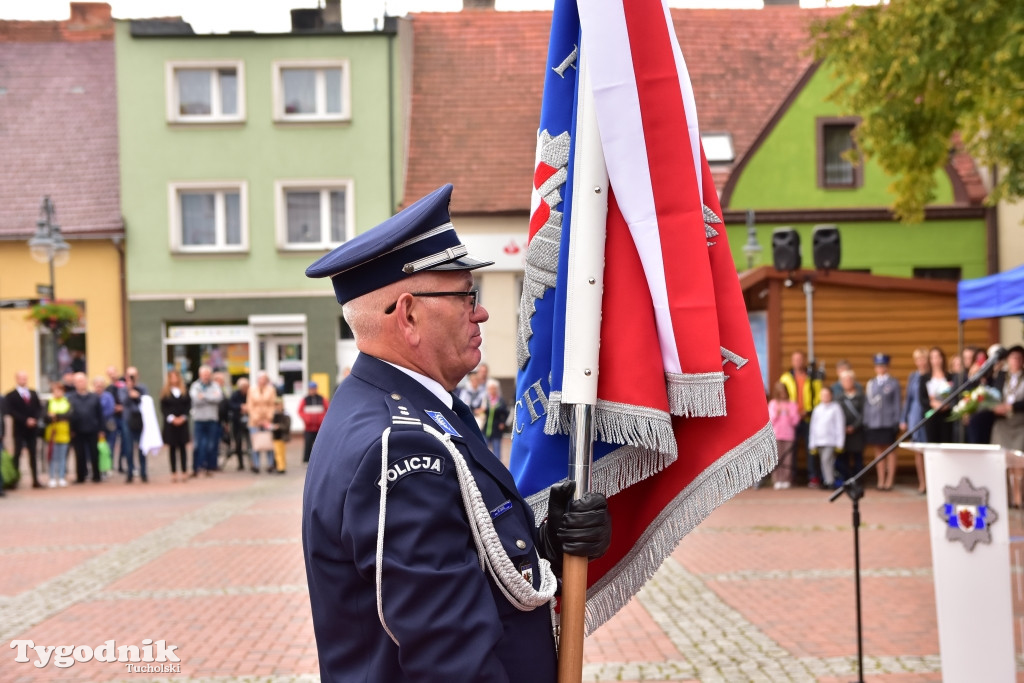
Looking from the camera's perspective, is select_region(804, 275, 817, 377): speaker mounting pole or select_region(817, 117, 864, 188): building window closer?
select_region(804, 275, 817, 377): speaker mounting pole

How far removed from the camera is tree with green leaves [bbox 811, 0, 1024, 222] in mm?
11977

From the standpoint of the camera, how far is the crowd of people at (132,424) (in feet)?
59.3

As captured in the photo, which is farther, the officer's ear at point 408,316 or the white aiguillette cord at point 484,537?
the officer's ear at point 408,316

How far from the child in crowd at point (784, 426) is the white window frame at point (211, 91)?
57.3ft

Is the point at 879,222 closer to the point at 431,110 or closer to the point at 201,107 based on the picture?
the point at 431,110

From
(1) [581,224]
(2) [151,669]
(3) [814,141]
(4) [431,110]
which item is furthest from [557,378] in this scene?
(4) [431,110]

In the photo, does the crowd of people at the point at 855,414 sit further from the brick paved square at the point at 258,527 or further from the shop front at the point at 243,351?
the shop front at the point at 243,351

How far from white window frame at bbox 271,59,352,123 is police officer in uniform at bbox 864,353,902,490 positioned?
16723 millimetres

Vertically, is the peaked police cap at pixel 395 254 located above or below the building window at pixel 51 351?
above

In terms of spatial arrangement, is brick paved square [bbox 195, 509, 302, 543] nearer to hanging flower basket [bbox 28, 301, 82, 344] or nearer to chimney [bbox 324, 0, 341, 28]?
hanging flower basket [bbox 28, 301, 82, 344]

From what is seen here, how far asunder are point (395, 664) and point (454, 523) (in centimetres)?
33

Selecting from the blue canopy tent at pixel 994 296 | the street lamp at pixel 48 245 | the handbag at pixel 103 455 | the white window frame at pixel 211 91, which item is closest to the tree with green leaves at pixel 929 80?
the blue canopy tent at pixel 994 296

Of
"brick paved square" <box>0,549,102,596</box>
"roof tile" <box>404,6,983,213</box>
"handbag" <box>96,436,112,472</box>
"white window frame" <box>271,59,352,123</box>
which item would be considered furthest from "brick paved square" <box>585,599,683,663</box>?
"white window frame" <box>271,59,352,123</box>

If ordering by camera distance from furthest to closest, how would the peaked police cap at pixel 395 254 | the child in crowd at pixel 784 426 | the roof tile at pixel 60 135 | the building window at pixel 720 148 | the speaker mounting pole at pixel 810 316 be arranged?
1. the roof tile at pixel 60 135
2. the building window at pixel 720 148
3. the speaker mounting pole at pixel 810 316
4. the child in crowd at pixel 784 426
5. the peaked police cap at pixel 395 254
